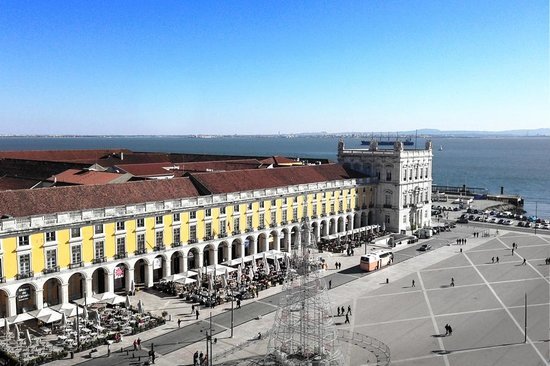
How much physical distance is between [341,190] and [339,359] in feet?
162

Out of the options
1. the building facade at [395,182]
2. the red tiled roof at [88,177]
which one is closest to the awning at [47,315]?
the red tiled roof at [88,177]

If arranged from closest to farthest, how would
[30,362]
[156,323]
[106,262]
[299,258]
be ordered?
[299,258], [30,362], [156,323], [106,262]

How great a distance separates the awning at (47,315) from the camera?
143 ft


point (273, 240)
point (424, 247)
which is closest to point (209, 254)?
point (273, 240)

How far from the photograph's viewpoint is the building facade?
296 ft

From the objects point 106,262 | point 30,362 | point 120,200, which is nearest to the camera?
point 30,362

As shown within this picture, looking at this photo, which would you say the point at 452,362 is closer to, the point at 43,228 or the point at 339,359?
the point at 339,359

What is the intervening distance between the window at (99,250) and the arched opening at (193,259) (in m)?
11.0

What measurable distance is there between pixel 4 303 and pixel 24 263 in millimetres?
3757

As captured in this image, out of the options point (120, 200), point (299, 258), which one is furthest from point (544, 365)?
point (120, 200)

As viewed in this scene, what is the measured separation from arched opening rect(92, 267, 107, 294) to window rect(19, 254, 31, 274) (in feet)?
25.8

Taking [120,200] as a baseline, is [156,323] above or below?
below

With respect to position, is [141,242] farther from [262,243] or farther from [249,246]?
[262,243]

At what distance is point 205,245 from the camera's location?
6209 centimetres
